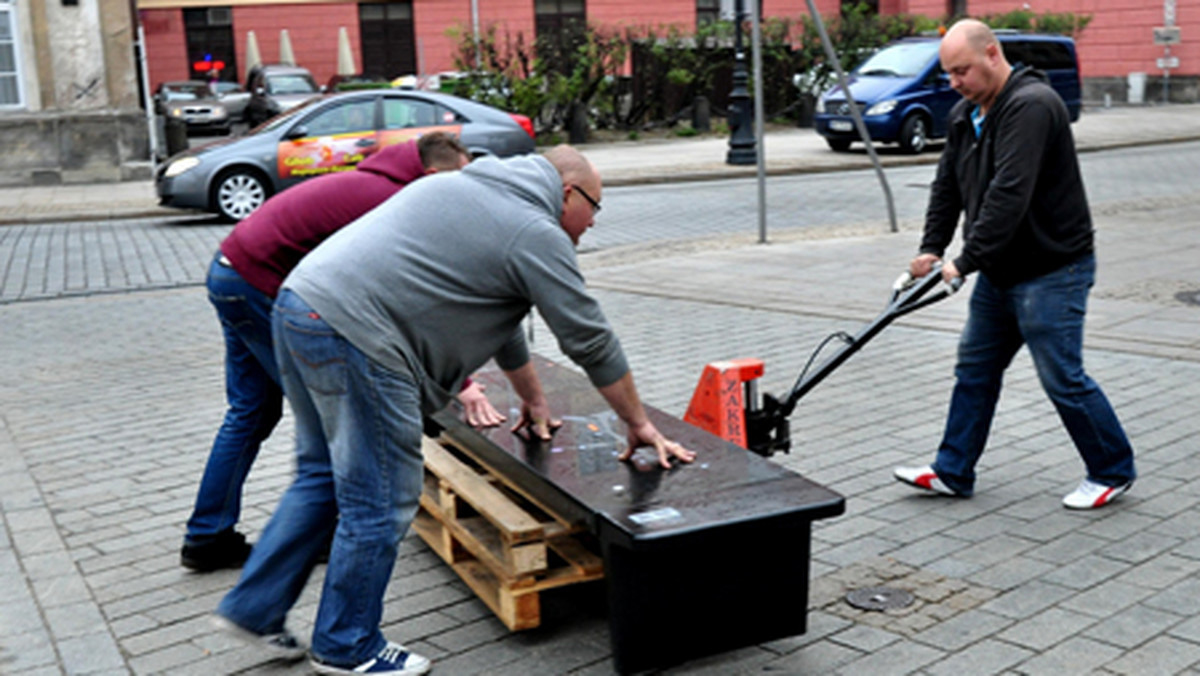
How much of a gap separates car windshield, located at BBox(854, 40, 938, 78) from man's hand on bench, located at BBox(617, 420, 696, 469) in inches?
738

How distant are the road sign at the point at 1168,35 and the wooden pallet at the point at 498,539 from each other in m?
32.5

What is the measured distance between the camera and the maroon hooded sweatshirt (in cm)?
390

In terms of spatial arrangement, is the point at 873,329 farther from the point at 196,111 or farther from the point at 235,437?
the point at 196,111

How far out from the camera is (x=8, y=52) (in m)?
20.2

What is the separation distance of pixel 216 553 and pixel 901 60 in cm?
1923

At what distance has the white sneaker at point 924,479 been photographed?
4.83 meters

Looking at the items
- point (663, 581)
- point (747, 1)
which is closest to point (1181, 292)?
point (663, 581)

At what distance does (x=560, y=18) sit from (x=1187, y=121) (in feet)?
72.5

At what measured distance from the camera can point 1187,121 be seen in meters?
26.2

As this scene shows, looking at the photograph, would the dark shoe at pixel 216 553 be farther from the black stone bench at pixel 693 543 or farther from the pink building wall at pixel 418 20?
the pink building wall at pixel 418 20

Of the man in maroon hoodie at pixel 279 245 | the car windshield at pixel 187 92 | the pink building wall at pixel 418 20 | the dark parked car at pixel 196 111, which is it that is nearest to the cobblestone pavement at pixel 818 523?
the man in maroon hoodie at pixel 279 245

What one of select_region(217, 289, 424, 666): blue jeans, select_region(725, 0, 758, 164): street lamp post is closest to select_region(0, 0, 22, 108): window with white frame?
select_region(725, 0, 758, 164): street lamp post

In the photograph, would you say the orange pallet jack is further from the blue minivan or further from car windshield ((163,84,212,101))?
car windshield ((163,84,212,101))

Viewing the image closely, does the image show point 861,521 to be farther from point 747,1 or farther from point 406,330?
point 747,1
